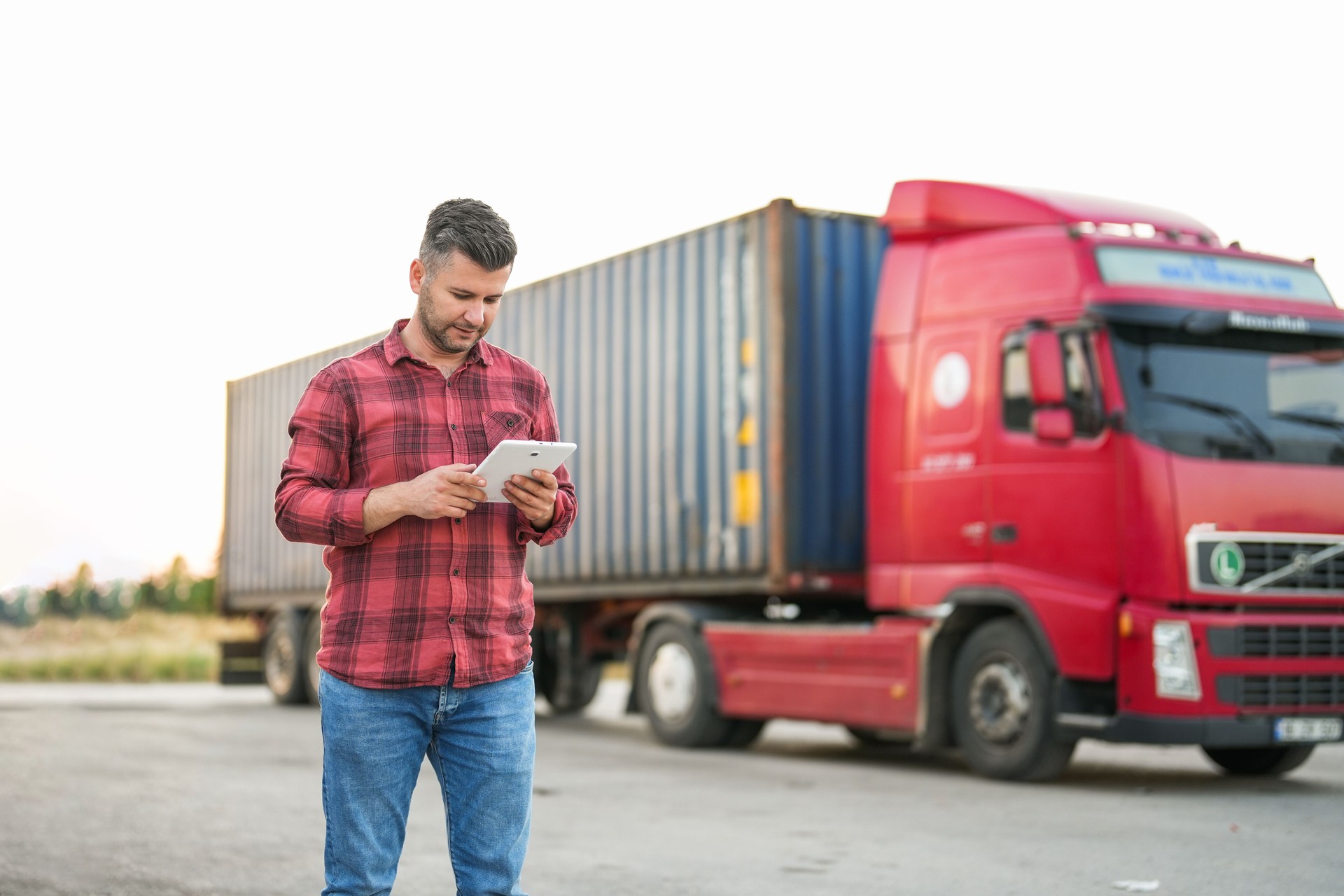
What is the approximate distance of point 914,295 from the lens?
1074 cm

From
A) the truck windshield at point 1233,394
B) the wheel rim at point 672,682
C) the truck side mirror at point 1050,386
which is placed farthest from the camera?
the wheel rim at point 672,682

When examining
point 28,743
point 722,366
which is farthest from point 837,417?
point 28,743

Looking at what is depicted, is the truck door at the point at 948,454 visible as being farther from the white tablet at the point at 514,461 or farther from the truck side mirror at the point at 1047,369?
the white tablet at the point at 514,461

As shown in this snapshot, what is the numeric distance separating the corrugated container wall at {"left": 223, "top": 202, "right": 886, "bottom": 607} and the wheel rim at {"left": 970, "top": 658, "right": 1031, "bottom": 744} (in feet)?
5.66

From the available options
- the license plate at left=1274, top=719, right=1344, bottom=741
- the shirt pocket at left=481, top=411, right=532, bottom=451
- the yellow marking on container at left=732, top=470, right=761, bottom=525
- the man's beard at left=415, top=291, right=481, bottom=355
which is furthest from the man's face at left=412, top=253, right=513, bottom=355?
the yellow marking on container at left=732, top=470, right=761, bottom=525

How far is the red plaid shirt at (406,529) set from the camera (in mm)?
3422

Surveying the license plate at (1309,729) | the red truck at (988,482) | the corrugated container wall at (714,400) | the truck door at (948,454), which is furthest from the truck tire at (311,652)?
the license plate at (1309,729)

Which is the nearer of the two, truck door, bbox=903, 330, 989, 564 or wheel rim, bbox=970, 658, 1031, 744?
wheel rim, bbox=970, 658, 1031, 744

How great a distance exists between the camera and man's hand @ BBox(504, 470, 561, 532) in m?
3.39

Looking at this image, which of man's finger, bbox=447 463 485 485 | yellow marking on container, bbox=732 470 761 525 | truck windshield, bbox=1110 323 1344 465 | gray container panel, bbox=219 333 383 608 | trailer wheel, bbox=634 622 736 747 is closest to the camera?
man's finger, bbox=447 463 485 485

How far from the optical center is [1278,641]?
9266mm

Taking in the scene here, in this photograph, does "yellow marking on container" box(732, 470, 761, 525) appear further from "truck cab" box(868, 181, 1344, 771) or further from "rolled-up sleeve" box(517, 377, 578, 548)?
"rolled-up sleeve" box(517, 377, 578, 548)

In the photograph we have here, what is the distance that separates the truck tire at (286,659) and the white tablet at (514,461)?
15.7m

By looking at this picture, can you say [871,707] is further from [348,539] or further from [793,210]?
[348,539]
